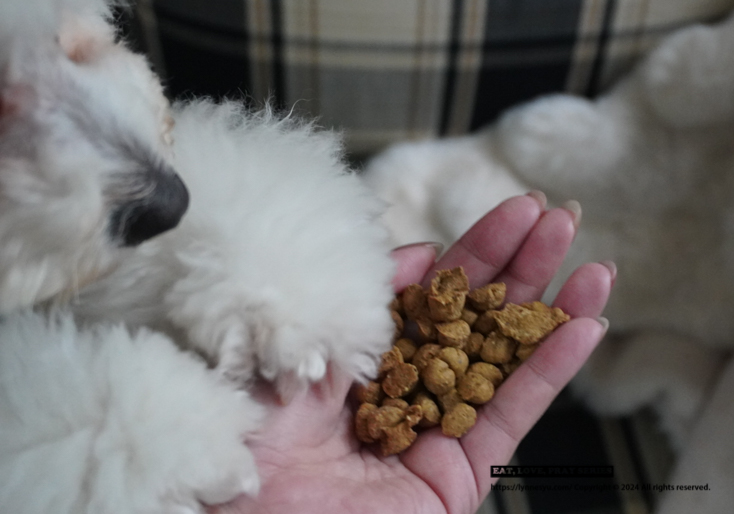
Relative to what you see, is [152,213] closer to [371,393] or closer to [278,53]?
[371,393]

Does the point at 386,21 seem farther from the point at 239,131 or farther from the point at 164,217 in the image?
the point at 164,217

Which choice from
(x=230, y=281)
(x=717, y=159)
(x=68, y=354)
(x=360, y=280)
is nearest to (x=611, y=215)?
(x=717, y=159)

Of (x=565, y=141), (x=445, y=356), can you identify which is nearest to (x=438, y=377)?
(x=445, y=356)

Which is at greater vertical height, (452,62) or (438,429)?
(452,62)

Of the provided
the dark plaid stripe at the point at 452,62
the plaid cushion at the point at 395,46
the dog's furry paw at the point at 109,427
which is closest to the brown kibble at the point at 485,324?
the dog's furry paw at the point at 109,427

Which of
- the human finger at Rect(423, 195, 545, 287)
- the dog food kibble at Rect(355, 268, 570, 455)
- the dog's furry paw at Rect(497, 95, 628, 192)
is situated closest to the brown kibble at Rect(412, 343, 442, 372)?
the dog food kibble at Rect(355, 268, 570, 455)

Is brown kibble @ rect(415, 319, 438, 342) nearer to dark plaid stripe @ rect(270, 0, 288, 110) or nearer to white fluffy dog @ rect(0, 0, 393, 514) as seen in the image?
white fluffy dog @ rect(0, 0, 393, 514)

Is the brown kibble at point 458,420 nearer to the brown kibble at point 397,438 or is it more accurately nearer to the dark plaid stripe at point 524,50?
the brown kibble at point 397,438
